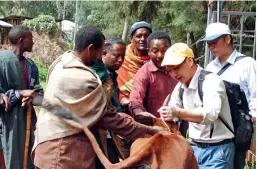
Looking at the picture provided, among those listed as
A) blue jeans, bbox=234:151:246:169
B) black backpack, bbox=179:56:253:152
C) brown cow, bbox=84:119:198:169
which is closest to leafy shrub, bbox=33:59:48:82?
blue jeans, bbox=234:151:246:169

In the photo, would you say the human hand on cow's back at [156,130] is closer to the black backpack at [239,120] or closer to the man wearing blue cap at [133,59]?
the black backpack at [239,120]

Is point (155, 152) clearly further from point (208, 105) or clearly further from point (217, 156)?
point (217, 156)

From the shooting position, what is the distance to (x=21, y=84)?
17.4ft

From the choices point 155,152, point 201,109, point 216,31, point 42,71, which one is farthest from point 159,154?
point 42,71

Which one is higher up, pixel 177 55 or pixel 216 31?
pixel 216 31

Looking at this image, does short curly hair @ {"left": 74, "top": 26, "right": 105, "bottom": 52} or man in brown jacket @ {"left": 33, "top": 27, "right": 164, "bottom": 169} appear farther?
short curly hair @ {"left": 74, "top": 26, "right": 105, "bottom": 52}

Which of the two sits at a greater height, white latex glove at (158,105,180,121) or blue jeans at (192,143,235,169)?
white latex glove at (158,105,180,121)

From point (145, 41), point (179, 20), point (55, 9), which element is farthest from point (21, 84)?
point (55, 9)

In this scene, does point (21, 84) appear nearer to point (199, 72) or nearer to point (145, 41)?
point (145, 41)

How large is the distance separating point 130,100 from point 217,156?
883mm

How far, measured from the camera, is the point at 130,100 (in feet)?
13.3

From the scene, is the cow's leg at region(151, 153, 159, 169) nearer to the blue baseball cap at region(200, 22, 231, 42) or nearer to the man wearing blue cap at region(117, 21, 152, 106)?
→ the man wearing blue cap at region(117, 21, 152, 106)

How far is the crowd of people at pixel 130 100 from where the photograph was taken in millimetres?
3166

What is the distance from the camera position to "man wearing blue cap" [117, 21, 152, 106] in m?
4.51
